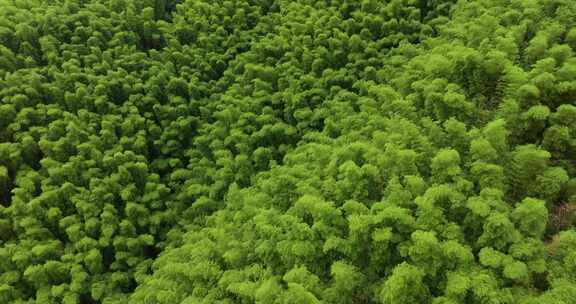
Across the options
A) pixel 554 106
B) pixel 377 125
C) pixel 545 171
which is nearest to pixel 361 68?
pixel 377 125

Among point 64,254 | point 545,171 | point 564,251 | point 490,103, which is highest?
point 490,103

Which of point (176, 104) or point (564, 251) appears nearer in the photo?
point (564, 251)

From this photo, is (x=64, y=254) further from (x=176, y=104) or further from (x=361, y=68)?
(x=361, y=68)

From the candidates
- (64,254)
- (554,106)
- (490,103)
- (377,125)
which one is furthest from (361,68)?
(64,254)

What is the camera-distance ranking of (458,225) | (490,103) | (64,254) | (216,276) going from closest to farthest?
1. (458,225)
2. (216,276)
3. (490,103)
4. (64,254)

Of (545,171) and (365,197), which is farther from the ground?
(545,171)

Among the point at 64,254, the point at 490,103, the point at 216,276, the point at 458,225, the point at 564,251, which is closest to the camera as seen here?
the point at 564,251
